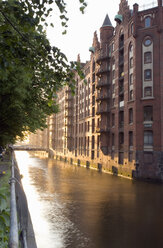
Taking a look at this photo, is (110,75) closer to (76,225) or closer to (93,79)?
(93,79)

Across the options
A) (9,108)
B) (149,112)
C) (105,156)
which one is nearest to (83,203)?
(9,108)

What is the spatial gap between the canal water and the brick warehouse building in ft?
20.3

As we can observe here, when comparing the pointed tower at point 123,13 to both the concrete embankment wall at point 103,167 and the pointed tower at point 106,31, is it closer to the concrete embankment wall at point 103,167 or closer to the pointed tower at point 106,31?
the pointed tower at point 106,31

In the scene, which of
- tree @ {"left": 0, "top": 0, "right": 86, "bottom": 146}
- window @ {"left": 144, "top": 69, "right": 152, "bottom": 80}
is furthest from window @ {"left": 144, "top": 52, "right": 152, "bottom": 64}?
tree @ {"left": 0, "top": 0, "right": 86, "bottom": 146}

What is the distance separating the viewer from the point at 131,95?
1494 inches

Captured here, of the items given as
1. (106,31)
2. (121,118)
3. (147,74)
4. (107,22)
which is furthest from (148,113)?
(107,22)

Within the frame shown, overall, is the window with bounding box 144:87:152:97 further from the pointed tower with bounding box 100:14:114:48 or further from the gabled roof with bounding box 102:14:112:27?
the gabled roof with bounding box 102:14:112:27

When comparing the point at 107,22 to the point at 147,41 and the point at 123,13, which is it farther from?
the point at 147,41

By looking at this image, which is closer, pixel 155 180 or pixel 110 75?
pixel 155 180

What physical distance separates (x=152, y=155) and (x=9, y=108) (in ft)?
80.3

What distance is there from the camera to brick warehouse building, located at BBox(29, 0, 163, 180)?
112 feet

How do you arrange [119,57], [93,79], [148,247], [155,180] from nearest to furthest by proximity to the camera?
[148,247] → [155,180] → [119,57] → [93,79]

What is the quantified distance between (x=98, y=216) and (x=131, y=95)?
23139mm

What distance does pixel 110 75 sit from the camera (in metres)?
46.5
